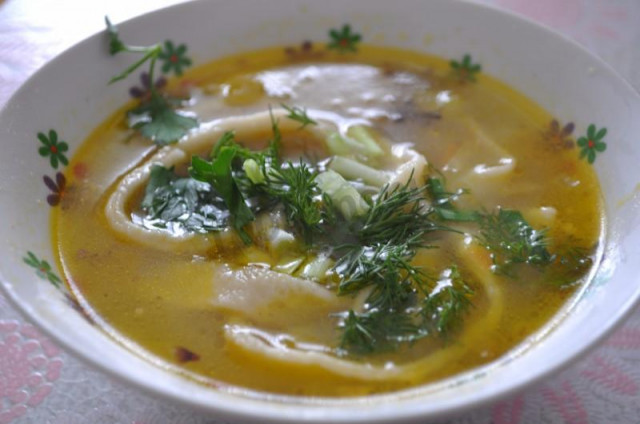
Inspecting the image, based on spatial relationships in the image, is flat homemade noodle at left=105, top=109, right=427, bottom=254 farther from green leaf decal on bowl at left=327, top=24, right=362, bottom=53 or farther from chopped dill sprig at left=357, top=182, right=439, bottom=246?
green leaf decal on bowl at left=327, top=24, right=362, bottom=53

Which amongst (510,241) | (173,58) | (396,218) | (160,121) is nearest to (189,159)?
(160,121)

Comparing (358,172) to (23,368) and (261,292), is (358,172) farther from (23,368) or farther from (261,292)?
(23,368)

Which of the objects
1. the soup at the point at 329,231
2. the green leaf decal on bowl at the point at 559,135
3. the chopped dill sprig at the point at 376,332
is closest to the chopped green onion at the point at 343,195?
the soup at the point at 329,231

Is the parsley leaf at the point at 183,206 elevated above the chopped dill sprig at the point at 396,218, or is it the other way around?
the chopped dill sprig at the point at 396,218

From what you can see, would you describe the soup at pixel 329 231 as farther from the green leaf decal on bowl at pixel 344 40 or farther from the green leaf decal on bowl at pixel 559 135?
the green leaf decal on bowl at pixel 344 40

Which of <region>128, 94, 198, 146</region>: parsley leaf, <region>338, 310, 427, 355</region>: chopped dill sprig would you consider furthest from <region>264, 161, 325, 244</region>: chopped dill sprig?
<region>128, 94, 198, 146</region>: parsley leaf

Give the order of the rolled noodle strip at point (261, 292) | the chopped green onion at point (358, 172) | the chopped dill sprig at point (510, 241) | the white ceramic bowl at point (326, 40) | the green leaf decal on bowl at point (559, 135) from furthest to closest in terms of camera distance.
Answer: the green leaf decal on bowl at point (559, 135)
the chopped green onion at point (358, 172)
the chopped dill sprig at point (510, 241)
the rolled noodle strip at point (261, 292)
the white ceramic bowl at point (326, 40)
